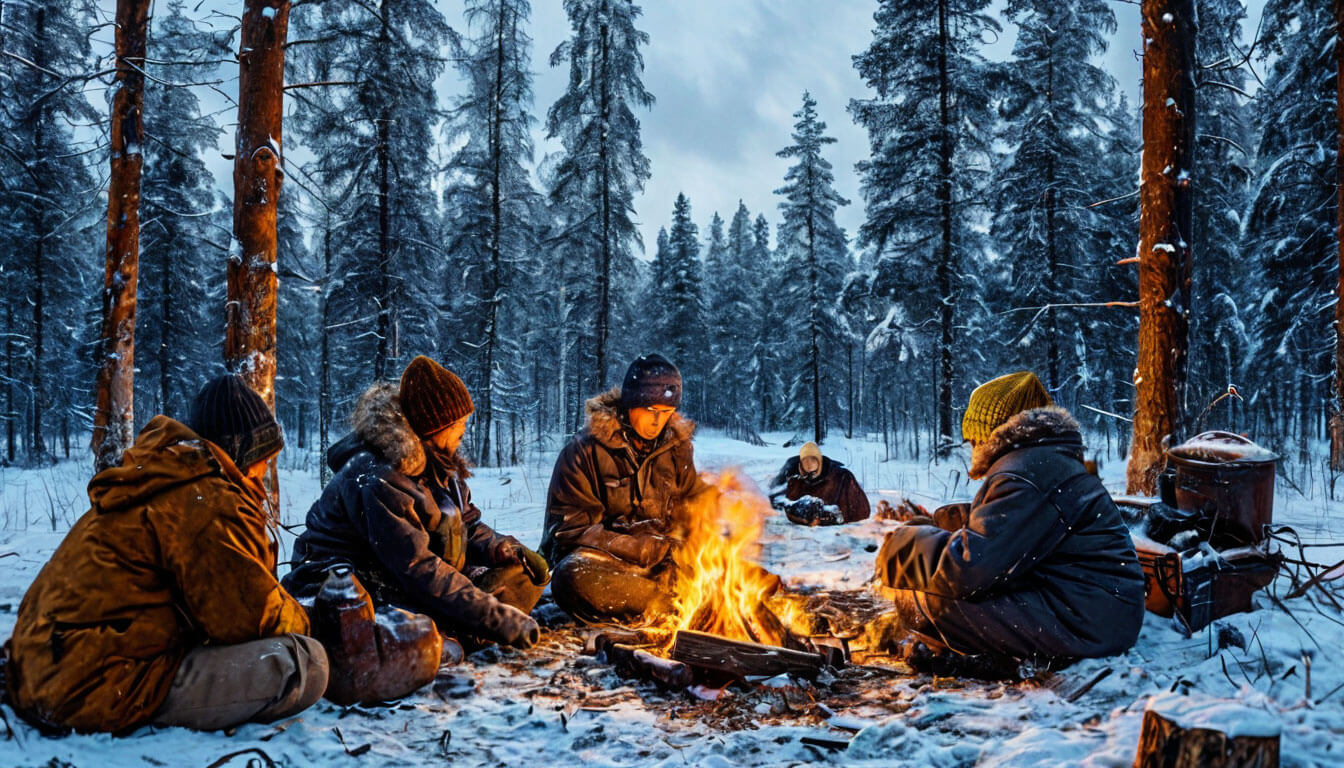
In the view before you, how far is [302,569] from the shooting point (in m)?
3.74

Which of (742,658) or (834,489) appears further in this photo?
(834,489)

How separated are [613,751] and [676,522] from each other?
9.33ft

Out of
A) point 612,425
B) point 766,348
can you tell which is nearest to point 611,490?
point 612,425

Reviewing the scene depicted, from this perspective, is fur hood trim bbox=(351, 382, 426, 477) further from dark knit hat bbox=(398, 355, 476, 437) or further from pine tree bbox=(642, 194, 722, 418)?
pine tree bbox=(642, 194, 722, 418)

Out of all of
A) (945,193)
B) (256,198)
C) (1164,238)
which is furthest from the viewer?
(945,193)

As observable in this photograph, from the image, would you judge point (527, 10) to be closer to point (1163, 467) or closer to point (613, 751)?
point (1163, 467)

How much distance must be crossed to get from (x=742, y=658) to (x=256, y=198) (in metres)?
6.22

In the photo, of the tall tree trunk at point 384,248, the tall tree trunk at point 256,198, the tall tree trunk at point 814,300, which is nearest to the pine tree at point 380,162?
the tall tree trunk at point 384,248

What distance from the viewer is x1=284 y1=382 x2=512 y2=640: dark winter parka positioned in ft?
12.2

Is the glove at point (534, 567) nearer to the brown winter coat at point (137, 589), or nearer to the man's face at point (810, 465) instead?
the brown winter coat at point (137, 589)

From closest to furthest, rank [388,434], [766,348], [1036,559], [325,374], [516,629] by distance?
[1036,559]
[388,434]
[516,629]
[325,374]
[766,348]

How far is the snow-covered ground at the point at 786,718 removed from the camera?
257 centimetres

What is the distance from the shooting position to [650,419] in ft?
17.7

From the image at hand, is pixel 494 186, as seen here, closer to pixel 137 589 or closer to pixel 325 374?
pixel 325 374
